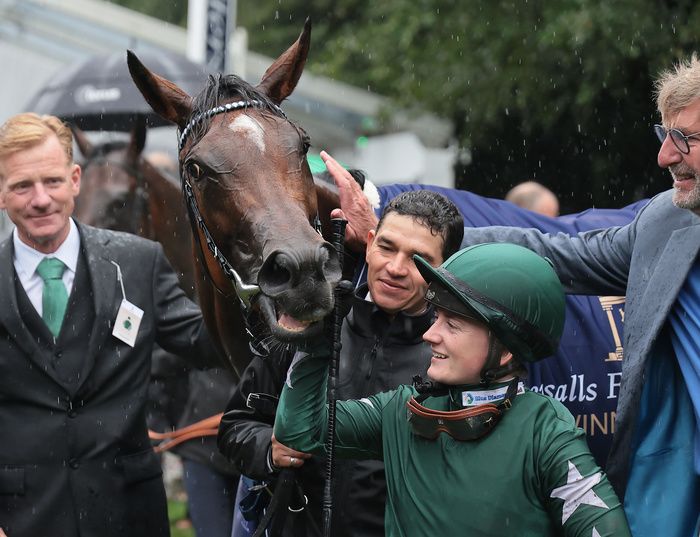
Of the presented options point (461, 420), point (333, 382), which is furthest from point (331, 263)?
point (461, 420)

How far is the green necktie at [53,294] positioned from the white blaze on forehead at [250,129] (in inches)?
41.3

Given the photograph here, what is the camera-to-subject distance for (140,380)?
13.8 feet

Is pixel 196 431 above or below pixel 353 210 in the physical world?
below

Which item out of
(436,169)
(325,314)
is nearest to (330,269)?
(325,314)

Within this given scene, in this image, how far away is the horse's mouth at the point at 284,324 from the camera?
296 centimetres

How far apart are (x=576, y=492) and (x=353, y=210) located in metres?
1.48

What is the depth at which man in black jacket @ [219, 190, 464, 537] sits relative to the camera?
3330 mm

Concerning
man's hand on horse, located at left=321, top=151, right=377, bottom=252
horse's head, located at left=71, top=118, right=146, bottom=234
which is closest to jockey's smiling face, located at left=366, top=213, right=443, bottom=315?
man's hand on horse, located at left=321, top=151, right=377, bottom=252

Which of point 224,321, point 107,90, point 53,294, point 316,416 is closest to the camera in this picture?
point 316,416

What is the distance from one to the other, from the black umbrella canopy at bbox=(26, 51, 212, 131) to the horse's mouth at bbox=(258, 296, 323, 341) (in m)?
4.07

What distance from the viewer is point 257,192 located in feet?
11.0

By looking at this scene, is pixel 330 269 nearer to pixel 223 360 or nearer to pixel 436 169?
pixel 223 360

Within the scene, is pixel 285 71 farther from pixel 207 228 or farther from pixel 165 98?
pixel 207 228

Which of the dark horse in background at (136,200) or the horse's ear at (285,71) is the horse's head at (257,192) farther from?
the dark horse in background at (136,200)
